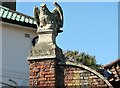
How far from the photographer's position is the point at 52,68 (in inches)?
354

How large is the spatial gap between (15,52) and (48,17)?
5.51 m

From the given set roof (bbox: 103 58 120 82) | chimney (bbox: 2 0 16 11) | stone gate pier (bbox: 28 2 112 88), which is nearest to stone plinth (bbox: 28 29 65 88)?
stone gate pier (bbox: 28 2 112 88)

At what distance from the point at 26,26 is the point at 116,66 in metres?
5.14

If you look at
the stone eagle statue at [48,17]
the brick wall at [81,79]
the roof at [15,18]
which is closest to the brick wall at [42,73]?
the brick wall at [81,79]

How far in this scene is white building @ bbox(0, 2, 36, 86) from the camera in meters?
14.1

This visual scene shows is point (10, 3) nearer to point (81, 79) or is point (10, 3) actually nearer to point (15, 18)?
point (15, 18)

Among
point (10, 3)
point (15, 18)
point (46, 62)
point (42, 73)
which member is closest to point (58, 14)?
point (46, 62)

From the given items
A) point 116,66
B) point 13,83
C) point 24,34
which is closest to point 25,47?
point 24,34

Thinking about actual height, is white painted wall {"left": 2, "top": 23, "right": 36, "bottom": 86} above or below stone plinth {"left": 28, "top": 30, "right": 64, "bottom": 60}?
above

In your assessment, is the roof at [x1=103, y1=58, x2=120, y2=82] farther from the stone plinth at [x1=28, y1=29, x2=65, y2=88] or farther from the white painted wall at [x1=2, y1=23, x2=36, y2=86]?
the white painted wall at [x1=2, y1=23, x2=36, y2=86]

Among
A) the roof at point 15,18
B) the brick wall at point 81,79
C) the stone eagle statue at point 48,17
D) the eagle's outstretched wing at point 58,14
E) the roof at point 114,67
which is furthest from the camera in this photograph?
the roof at point 15,18

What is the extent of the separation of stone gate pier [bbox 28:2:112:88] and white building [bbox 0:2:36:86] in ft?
15.6

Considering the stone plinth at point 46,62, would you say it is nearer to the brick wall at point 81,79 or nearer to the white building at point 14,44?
the brick wall at point 81,79

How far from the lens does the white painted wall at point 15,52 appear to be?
14.2 metres
